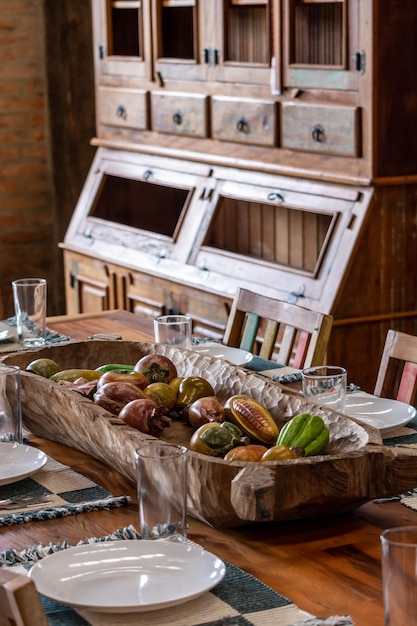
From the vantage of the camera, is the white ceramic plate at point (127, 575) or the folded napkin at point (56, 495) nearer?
the white ceramic plate at point (127, 575)

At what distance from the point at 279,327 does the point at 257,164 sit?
1.13m

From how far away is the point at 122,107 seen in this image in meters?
4.18

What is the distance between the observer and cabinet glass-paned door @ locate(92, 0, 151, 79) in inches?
159

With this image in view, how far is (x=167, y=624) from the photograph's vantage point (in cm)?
109

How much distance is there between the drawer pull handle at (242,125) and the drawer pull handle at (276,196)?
9.9 inches

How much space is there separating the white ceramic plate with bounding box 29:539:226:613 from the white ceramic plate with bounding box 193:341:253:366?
0.99 meters

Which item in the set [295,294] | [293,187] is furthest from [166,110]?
[295,294]

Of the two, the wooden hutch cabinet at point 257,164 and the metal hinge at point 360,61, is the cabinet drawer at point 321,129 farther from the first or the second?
the metal hinge at point 360,61

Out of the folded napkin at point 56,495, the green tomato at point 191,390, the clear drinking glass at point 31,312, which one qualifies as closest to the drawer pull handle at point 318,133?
the clear drinking glass at point 31,312

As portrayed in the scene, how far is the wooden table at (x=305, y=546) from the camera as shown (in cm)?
115

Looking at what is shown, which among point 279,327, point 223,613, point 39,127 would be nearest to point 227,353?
point 279,327

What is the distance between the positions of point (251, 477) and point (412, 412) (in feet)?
1.99

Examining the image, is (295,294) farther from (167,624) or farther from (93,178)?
Answer: (167,624)

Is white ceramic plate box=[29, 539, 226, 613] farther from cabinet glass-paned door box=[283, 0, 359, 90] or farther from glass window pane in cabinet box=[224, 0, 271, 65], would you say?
glass window pane in cabinet box=[224, 0, 271, 65]
